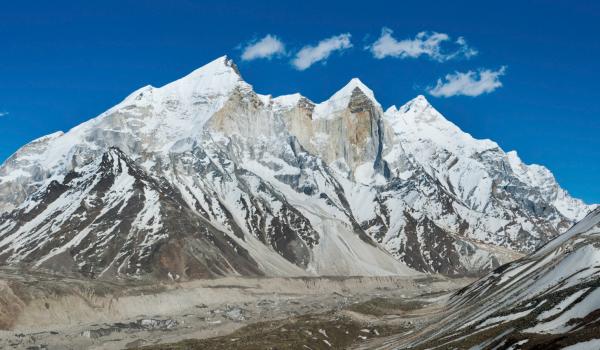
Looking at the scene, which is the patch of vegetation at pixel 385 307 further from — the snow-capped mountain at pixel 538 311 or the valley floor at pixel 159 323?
the snow-capped mountain at pixel 538 311

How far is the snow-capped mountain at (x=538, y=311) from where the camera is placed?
61.0m

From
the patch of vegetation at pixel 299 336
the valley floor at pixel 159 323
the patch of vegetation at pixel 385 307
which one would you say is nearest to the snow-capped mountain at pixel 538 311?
the patch of vegetation at pixel 299 336

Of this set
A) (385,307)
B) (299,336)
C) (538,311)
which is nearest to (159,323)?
(385,307)

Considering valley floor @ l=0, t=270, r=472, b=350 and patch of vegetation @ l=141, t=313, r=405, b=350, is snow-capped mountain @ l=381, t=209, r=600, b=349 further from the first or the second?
valley floor @ l=0, t=270, r=472, b=350

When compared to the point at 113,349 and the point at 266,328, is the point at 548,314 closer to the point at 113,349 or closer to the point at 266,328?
the point at 266,328

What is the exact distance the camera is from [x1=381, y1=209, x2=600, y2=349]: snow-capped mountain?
61003mm

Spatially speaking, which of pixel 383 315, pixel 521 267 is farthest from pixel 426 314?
pixel 521 267

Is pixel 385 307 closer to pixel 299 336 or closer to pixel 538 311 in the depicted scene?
pixel 299 336

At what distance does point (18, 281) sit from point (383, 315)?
283 feet

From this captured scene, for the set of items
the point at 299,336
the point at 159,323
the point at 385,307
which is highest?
the point at 159,323

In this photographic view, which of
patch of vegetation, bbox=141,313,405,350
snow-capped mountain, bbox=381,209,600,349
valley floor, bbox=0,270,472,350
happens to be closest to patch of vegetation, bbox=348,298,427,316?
valley floor, bbox=0,270,472,350

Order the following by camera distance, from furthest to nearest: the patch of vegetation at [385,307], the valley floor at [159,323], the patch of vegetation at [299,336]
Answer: the patch of vegetation at [385,307] → the valley floor at [159,323] → the patch of vegetation at [299,336]

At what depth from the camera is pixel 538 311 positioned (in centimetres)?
7906

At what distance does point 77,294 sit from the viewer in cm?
18888
